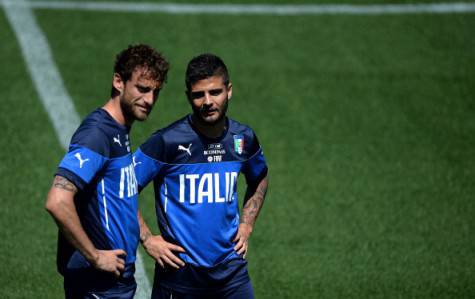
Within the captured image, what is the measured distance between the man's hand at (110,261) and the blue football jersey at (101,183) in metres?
0.09

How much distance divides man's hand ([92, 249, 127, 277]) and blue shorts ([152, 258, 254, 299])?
0.63 m

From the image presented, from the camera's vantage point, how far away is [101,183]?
494 cm

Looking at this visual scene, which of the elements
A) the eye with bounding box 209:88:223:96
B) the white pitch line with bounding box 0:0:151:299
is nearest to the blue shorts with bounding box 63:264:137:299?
the eye with bounding box 209:88:223:96

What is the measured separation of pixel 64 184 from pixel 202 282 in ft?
4.27

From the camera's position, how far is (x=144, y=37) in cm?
1215

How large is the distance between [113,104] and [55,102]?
5853 mm

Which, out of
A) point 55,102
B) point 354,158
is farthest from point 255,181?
point 55,102

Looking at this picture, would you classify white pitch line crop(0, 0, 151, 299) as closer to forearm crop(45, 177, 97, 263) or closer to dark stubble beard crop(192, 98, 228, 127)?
dark stubble beard crop(192, 98, 228, 127)

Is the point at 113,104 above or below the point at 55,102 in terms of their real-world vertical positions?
above

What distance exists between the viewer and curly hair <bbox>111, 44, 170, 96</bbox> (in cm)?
503

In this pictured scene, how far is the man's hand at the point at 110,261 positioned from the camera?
4.83 meters

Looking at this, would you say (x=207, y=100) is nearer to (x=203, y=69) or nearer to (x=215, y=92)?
(x=215, y=92)

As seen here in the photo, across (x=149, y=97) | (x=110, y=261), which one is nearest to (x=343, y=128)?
(x=149, y=97)

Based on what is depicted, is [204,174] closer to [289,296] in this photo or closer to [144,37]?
[289,296]
